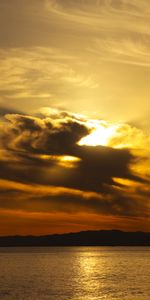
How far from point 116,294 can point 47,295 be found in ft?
35.6

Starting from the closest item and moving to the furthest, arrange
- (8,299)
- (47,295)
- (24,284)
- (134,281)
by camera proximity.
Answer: (8,299) → (47,295) → (24,284) → (134,281)

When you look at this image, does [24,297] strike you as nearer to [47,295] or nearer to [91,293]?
[47,295]

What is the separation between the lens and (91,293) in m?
85.2

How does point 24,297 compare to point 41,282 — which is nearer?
point 24,297

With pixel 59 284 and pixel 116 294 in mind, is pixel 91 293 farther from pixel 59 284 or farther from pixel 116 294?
pixel 59 284

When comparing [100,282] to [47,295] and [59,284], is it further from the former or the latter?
[47,295]

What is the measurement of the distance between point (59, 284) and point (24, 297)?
23.6m

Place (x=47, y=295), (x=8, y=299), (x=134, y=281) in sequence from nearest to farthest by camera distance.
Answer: (x=8, y=299) → (x=47, y=295) → (x=134, y=281)

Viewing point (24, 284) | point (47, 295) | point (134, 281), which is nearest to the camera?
point (47, 295)

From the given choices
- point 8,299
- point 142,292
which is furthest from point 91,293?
point 8,299

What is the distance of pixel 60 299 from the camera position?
77.3 m

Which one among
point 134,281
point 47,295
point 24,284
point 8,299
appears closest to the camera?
point 8,299

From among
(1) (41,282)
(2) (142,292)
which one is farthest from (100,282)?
(2) (142,292)

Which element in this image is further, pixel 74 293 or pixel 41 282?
pixel 41 282
